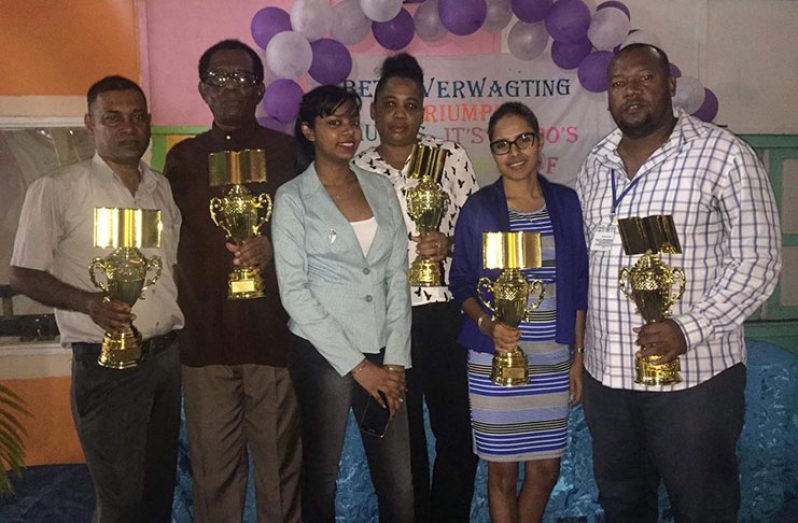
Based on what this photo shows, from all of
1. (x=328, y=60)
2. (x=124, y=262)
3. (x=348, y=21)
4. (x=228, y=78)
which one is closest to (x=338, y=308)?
(x=124, y=262)

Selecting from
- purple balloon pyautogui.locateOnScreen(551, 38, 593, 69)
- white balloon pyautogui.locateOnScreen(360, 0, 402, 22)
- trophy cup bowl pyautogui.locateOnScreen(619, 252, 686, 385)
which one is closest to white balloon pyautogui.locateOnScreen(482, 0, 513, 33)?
purple balloon pyautogui.locateOnScreen(551, 38, 593, 69)

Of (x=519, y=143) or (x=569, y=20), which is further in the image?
(x=569, y=20)

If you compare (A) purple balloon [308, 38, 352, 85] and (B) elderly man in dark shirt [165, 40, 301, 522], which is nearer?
(B) elderly man in dark shirt [165, 40, 301, 522]

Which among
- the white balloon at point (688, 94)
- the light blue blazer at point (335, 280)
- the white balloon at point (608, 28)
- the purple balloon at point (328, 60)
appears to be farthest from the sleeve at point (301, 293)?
the white balloon at point (688, 94)

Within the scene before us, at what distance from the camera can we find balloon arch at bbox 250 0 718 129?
426 centimetres

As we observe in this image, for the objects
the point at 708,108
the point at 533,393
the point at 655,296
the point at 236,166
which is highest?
the point at 708,108

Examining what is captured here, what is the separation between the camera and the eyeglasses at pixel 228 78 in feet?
8.82

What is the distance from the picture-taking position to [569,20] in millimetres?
4469

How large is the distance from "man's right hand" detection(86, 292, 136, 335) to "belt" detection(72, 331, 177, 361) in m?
0.17

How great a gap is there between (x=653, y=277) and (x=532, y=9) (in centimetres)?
280

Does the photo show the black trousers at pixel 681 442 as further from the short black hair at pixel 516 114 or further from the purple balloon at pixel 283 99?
the purple balloon at pixel 283 99

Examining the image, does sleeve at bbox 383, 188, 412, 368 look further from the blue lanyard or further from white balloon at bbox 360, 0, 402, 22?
white balloon at bbox 360, 0, 402, 22

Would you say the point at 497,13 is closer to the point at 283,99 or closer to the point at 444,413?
the point at 283,99

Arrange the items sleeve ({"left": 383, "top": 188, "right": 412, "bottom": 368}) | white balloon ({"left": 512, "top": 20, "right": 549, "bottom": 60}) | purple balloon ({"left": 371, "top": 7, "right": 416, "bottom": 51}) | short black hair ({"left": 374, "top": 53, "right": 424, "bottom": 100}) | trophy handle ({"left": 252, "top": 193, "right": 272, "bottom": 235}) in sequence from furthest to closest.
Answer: white balloon ({"left": 512, "top": 20, "right": 549, "bottom": 60}) < purple balloon ({"left": 371, "top": 7, "right": 416, "bottom": 51}) < short black hair ({"left": 374, "top": 53, "right": 424, "bottom": 100}) < trophy handle ({"left": 252, "top": 193, "right": 272, "bottom": 235}) < sleeve ({"left": 383, "top": 188, "right": 412, "bottom": 368})
